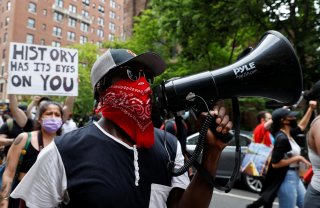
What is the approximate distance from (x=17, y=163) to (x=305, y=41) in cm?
783

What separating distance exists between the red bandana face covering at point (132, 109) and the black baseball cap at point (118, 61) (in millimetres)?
85

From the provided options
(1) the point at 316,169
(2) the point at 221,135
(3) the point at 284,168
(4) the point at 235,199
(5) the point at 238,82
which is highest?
(5) the point at 238,82

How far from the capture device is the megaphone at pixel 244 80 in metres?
1.45

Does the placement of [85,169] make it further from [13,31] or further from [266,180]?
[13,31]

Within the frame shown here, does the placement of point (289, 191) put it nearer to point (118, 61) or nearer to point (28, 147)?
point (28, 147)

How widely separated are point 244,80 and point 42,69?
5.40 metres

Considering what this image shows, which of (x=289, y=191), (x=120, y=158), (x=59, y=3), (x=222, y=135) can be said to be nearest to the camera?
(x=222, y=135)

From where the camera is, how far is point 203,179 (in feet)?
5.26

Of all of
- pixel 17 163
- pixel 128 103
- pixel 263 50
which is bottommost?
pixel 17 163

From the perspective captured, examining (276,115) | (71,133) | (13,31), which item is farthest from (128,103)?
(13,31)

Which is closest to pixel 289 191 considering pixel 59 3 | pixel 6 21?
pixel 59 3

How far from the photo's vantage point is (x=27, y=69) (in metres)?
6.16

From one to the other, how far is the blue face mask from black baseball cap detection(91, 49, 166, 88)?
5.84 feet

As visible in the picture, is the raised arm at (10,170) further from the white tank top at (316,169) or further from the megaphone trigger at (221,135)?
the white tank top at (316,169)
